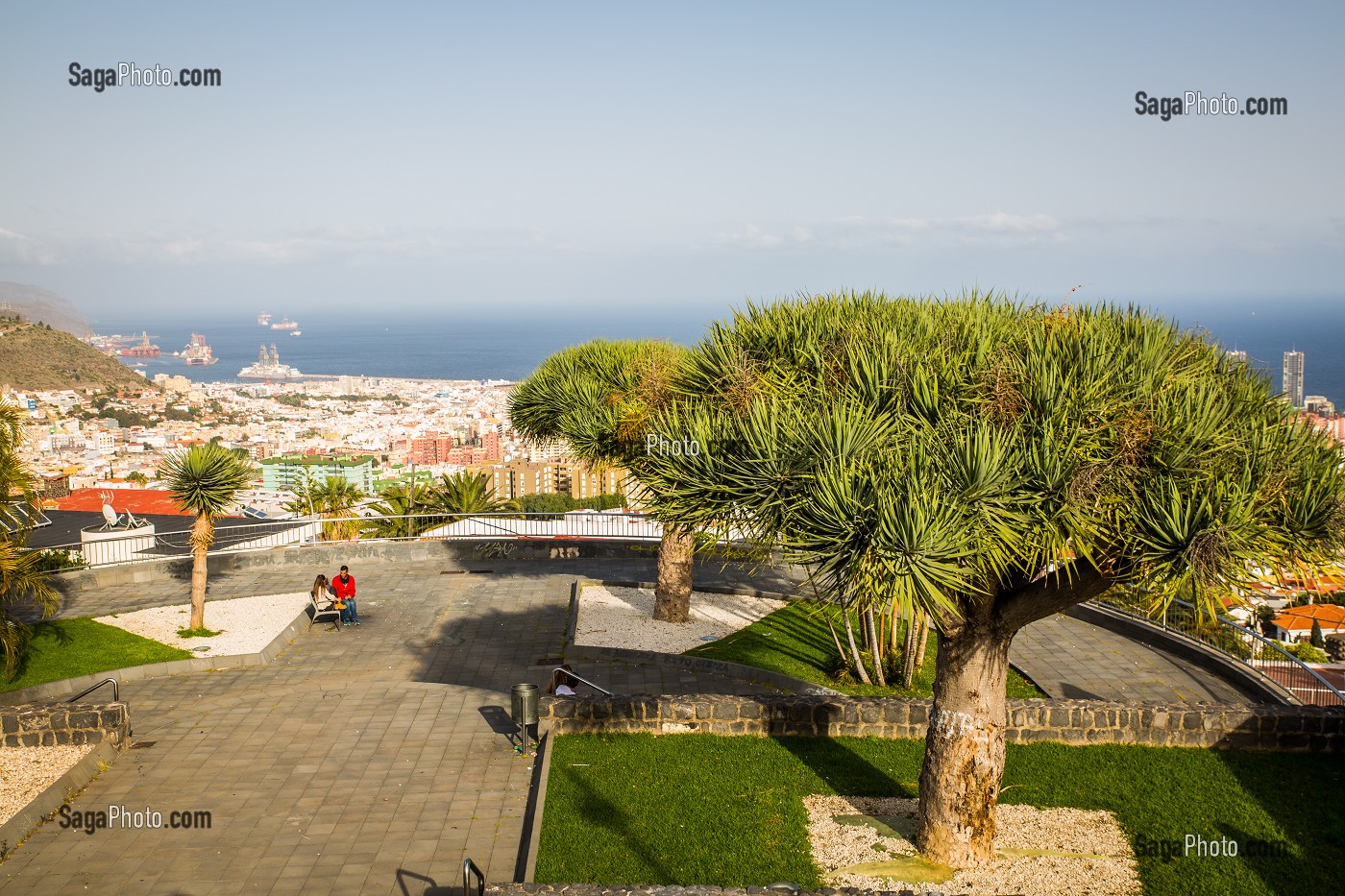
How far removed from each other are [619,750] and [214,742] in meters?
5.36

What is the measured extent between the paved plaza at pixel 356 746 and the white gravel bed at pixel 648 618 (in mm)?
700

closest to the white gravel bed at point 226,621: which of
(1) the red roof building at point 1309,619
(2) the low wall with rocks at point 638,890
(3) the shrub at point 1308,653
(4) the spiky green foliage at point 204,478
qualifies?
(4) the spiky green foliage at point 204,478

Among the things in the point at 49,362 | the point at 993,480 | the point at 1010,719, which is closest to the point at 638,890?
the point at 993,480

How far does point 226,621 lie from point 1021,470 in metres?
16.0

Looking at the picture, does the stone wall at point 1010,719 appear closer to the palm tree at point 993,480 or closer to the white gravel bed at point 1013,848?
the white gravel bed at point 1013,848

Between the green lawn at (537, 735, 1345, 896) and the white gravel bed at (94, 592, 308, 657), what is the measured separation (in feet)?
25.8

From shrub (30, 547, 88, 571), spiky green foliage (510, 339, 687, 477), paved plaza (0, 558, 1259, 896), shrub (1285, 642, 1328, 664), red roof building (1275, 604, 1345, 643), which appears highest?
spiky green foliage (510, 339, 687, 477)

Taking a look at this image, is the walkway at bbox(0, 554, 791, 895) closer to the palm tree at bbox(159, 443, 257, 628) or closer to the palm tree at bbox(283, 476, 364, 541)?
the palm tree at bbox(159, 443, 257, 628)

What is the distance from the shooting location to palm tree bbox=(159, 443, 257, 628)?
17.7 metres

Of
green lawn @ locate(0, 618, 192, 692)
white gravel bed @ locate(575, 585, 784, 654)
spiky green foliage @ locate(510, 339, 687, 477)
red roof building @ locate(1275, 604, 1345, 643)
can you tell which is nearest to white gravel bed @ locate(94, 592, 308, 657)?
green lawn @ locate(0, 618, 192, 692)

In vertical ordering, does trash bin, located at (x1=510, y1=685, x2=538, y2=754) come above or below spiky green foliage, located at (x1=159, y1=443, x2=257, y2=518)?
below

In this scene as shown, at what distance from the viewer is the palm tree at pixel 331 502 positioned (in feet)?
86.6

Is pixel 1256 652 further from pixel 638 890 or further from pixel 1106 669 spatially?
pixel 638 890

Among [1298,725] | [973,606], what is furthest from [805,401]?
[1298,725]
